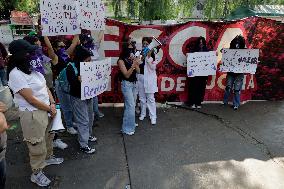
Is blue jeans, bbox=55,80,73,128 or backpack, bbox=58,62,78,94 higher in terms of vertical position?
backpack, bbox=58,62,78,94

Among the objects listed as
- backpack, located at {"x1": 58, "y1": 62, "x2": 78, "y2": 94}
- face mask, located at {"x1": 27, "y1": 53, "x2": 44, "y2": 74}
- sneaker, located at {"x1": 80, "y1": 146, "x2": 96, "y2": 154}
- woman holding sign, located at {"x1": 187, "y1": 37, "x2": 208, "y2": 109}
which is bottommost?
sneaker, located at {"x1": 80, "y1": 146, "x2": 96, "y2": 154}

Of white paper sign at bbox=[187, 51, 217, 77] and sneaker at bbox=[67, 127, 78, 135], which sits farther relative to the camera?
white paper sign at bbox=[187, 51, 217, 77]

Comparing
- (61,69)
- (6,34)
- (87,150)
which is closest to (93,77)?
(61,69)

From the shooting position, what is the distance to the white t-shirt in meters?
3.84

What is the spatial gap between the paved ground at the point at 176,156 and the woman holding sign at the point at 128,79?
247 mm

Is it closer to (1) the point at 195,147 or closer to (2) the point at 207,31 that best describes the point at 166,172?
(1) the point at 195,147

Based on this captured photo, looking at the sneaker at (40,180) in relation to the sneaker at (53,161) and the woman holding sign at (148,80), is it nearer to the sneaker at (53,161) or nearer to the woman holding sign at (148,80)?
the sneaker at (53,161)

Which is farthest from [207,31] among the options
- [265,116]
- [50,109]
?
[50,109]

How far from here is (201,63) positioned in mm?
7117

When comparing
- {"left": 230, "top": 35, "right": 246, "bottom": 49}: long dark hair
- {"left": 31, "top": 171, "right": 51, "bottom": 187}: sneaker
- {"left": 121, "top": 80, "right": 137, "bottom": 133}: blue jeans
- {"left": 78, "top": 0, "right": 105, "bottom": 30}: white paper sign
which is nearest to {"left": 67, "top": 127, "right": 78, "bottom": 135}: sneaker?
{"left": 121, "top": 80, "right": 137, "bottom": 133}: blue jeans

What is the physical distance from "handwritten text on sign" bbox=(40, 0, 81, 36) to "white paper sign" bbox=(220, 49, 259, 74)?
3.45 m

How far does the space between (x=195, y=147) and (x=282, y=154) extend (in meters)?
1.47

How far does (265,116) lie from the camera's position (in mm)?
7078

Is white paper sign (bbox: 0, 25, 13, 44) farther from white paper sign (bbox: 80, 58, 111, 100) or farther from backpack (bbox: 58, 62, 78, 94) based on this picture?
white paper sign (bbox: 80, 58, 111, 100)
